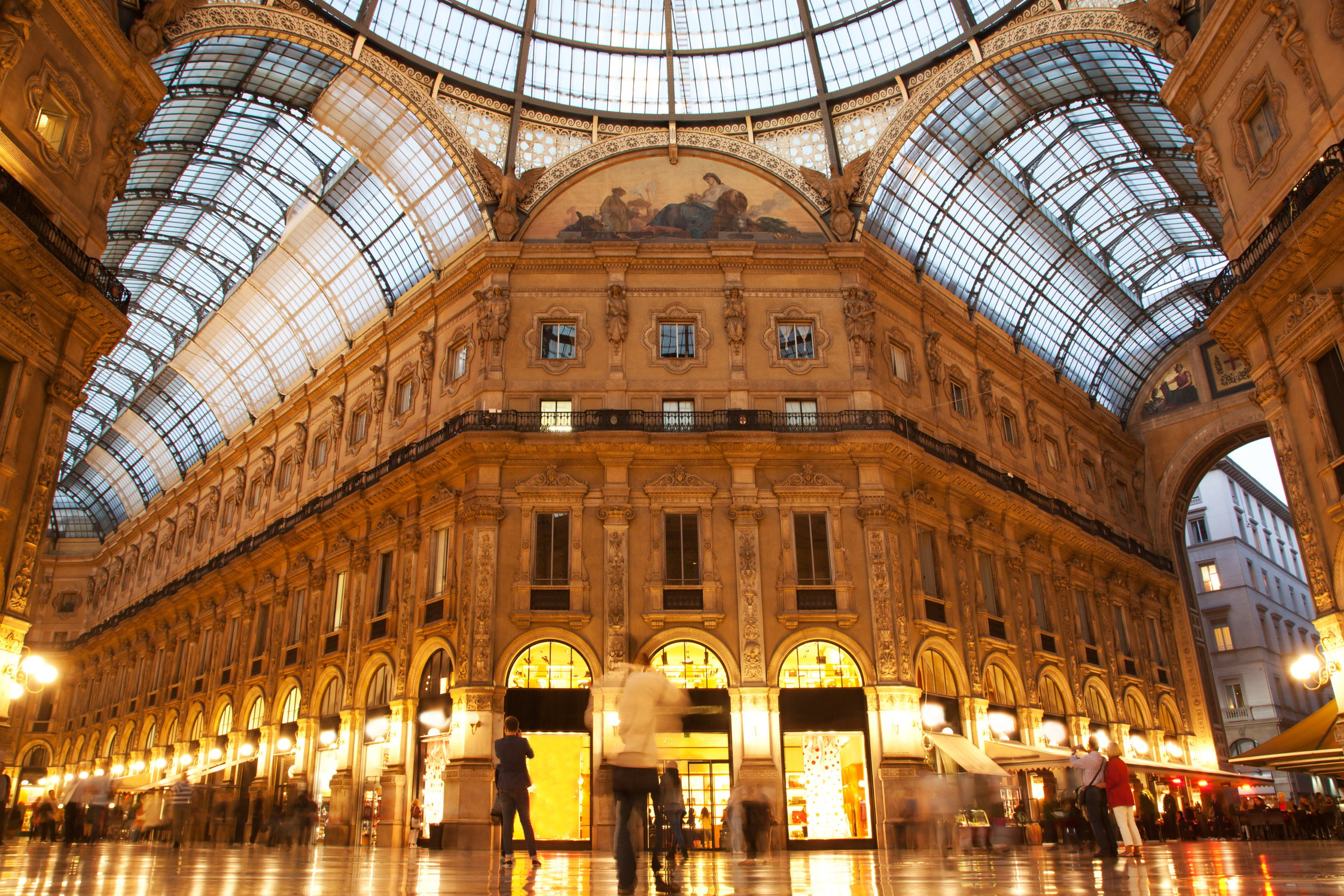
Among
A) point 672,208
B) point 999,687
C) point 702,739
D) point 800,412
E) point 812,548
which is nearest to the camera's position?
point 702,739

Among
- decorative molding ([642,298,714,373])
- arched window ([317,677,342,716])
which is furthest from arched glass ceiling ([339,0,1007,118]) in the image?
arched window ([317,677,342,716])

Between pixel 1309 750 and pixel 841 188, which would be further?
pixel 841 188

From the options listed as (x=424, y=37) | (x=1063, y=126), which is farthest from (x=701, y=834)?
(x=1063, y=126)

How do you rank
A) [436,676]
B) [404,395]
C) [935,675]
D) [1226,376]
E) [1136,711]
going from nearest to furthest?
[436,676] → [935,675] → [404,395] → [1136,711] → [1226,376]

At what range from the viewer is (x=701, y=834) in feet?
89.4

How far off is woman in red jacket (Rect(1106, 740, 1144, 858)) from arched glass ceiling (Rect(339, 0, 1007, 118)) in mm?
28407

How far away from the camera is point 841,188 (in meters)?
35.2

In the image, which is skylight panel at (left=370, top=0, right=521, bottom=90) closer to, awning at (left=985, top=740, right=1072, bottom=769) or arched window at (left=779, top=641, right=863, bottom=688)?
arched window at (left=779, top=641, right=863, bottom=688)

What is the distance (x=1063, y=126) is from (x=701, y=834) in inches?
1230

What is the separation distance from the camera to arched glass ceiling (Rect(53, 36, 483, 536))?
35750 mm

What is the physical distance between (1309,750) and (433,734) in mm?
23093

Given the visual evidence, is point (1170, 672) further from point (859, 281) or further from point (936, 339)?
point (859, 281)

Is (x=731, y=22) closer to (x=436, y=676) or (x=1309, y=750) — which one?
(x=436, y=676)

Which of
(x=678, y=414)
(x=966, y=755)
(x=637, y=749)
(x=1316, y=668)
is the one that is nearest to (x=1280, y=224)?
(x=1316, y=668)
